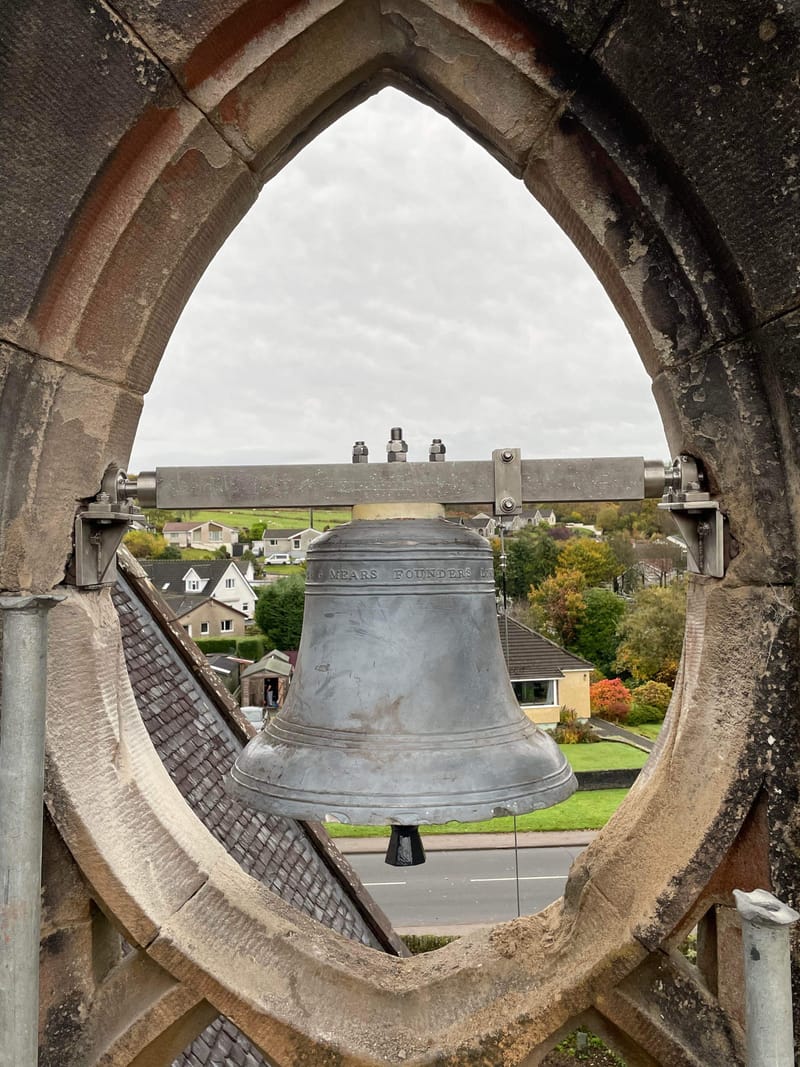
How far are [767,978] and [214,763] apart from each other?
Answer: 446 cm

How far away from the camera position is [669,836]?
1.62 meters

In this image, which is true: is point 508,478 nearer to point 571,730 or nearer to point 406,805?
point 406,805

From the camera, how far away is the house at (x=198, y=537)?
131 ft

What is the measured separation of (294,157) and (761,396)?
1296mm

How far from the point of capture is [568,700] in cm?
2428

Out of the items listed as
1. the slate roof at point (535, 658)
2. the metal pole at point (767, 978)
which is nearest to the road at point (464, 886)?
the slate roof at point (535, 658)

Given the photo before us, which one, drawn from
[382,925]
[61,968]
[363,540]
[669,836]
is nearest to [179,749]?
[382,925]

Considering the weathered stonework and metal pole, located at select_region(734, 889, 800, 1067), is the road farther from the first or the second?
metal pole, located at select_region(734, 889, 800, 1067)

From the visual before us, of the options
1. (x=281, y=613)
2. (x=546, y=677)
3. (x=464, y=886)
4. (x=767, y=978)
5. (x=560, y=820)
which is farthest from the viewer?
(x=281, y=613)

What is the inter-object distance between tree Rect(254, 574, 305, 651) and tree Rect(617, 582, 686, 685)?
493 inches

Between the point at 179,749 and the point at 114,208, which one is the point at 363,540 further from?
the point at 179,749

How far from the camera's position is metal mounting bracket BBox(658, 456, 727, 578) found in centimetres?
159

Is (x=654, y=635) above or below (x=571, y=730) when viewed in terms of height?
above

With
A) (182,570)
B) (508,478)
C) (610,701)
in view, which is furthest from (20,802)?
(182,570)
